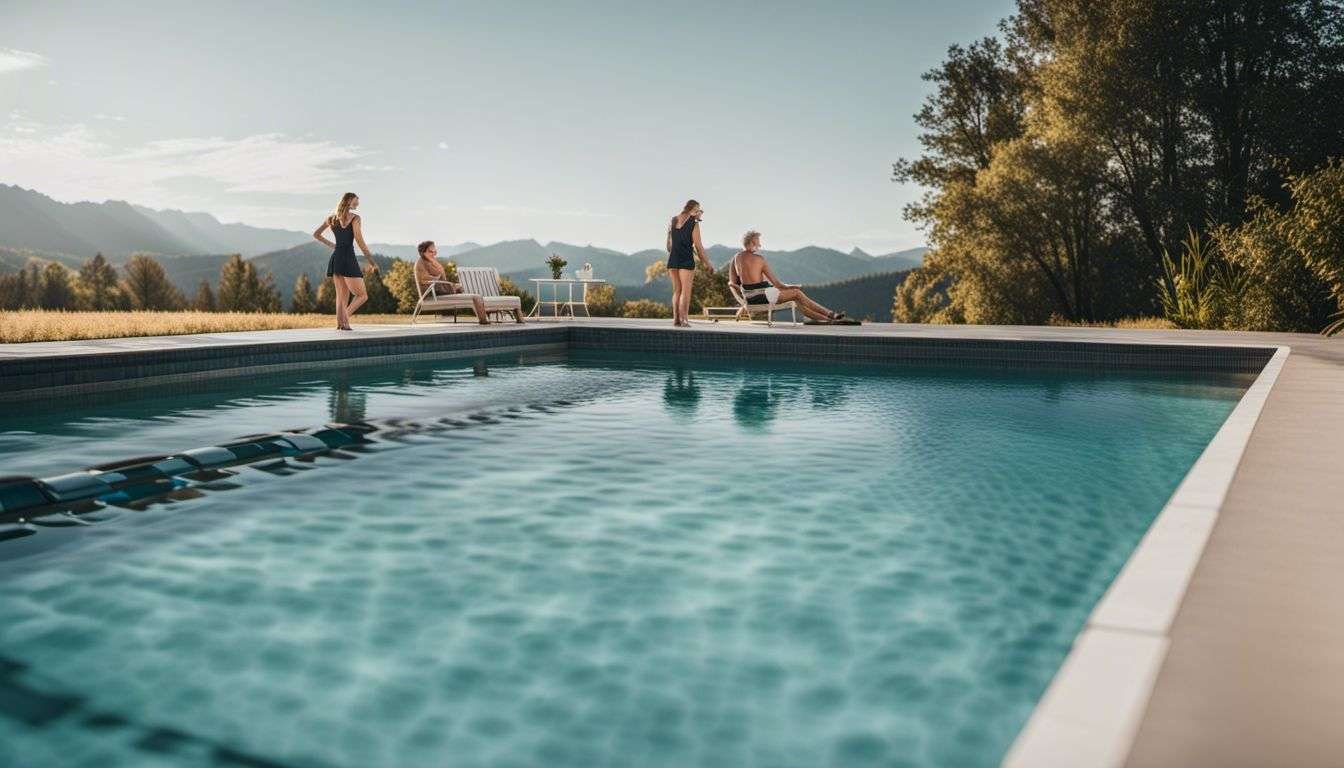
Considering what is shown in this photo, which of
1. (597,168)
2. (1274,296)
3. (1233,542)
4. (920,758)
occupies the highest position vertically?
(597,168)

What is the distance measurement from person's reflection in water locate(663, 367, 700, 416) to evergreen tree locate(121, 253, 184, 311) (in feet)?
188

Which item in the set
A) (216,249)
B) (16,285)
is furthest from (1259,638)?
(216,249)

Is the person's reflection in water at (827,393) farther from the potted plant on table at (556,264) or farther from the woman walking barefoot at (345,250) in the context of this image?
the potted plant on table at (556,264)

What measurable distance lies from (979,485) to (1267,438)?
128cm

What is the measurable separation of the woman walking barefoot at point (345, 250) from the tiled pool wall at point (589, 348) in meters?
1.38

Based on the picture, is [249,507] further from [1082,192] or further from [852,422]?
[1082,192]

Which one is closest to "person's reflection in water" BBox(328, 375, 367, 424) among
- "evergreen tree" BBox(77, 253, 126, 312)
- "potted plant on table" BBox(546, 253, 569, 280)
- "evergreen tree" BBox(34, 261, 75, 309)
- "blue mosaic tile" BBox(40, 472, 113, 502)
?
"blue mosaic tile" BBox(40, 472, 113, 502)

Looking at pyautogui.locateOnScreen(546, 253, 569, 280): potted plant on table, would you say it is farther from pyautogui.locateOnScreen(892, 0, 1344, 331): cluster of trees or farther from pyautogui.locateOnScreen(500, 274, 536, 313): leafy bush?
pyautogui.locateOnScreen(892, 0, 1344, 331): cluster of trees

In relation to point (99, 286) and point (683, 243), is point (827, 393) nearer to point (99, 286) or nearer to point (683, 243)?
point (683, 243)

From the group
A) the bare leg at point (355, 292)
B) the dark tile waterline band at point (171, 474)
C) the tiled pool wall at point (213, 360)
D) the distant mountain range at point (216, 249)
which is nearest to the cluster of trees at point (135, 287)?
the distant mountain range at point (216, 249)

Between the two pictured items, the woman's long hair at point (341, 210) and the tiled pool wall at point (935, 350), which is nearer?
the tiled pool wall at point (935, 350)

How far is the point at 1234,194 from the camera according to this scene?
18.2 metres

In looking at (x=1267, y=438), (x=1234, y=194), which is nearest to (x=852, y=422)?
Answer: (x=1267, y=438)

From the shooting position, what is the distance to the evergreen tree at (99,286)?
→ 56.8 m
